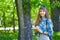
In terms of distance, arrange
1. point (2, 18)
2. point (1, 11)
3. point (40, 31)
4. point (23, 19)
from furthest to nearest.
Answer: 1. point (2, 18)
2. point (1, 11)
3. point (23, 19)
4. point (40, 31)

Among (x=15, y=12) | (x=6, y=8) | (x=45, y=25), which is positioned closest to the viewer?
(x=45, y=25)

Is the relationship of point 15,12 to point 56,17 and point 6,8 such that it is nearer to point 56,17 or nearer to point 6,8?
point 6,8

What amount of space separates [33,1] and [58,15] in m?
11.1

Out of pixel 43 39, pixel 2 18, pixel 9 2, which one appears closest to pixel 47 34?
pixel 43 39

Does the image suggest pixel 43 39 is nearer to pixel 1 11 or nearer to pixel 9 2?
pixel 9 2

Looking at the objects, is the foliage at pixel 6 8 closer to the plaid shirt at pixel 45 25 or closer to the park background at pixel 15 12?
the park background at pixel 15 12

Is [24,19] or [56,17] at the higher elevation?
[24,19]

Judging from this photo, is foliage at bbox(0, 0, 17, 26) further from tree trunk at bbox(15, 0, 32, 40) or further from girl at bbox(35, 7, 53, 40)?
girl at bbox(35, 7, 53, 40)

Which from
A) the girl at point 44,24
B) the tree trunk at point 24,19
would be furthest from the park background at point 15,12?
the girl at point 44,24

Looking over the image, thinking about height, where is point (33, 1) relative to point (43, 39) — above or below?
above

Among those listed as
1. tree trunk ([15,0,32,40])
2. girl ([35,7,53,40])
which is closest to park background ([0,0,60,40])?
tree trunk ([15,0,32,40])

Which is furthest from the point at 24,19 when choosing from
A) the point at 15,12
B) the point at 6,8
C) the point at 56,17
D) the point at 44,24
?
the point at 56,17

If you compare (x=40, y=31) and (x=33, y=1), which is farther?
(x=33, y=1)

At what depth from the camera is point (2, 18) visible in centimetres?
1809
